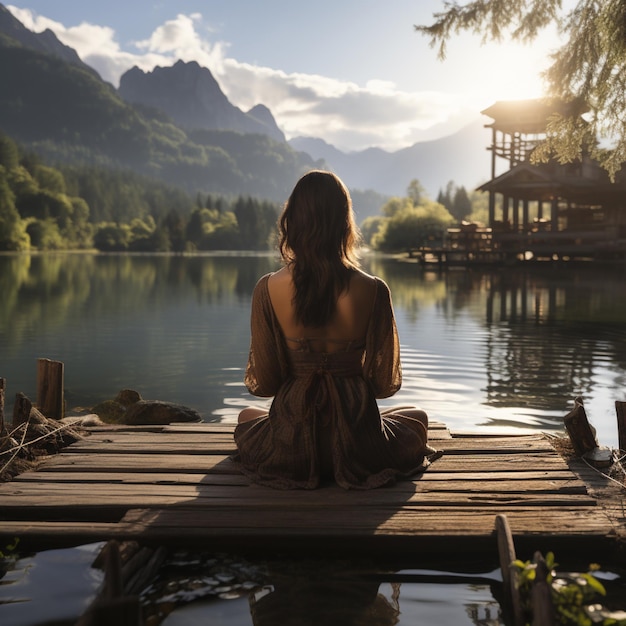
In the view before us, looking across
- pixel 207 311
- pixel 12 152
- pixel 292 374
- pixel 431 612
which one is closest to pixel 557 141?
pixel 292 374

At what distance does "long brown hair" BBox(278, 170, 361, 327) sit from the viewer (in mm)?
4297

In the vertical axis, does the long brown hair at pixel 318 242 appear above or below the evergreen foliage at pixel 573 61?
below

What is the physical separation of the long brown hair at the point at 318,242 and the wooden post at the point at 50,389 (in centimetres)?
334

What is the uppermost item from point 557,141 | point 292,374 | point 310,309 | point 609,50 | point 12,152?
point 12,152

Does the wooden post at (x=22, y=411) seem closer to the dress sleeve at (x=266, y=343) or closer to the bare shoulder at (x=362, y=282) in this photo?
the dress sleeve at (x=266, y=343)

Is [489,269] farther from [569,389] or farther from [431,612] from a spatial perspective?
[431,612]

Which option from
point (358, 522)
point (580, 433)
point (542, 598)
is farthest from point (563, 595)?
point (580, 433)

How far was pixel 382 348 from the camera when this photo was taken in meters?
4.75

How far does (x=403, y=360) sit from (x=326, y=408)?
9905 mm

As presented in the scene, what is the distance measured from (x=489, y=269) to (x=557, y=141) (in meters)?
26.7

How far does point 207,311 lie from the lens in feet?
74.5

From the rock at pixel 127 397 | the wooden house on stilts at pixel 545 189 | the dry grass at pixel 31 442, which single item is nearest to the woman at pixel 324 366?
the dry grass at pixel 31 442

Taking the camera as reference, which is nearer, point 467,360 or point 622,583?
point 622,583

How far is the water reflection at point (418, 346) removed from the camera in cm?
1099
